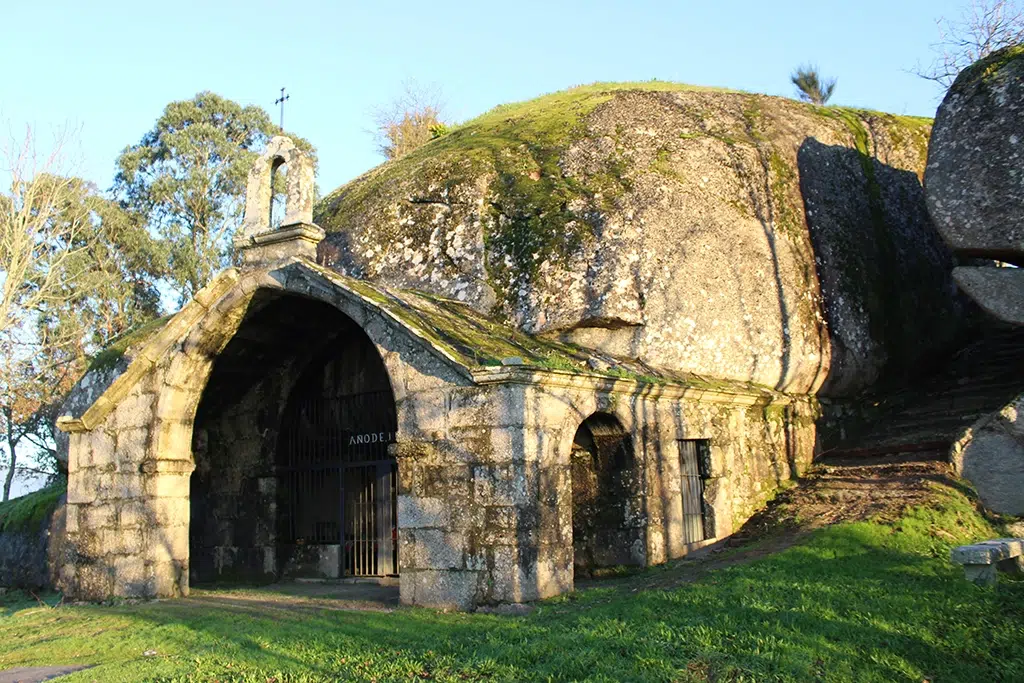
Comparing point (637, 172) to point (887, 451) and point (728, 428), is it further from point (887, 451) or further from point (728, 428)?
point (887, 451)

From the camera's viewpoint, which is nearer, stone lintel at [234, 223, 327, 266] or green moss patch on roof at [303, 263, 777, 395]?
green moss patch on roof at [303, 263, 777, 395]

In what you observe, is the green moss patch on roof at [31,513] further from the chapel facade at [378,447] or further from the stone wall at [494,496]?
the stone wall at [494,496]

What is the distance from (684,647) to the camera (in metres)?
6.03

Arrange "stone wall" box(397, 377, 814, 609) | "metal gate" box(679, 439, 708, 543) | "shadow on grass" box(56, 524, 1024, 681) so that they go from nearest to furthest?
"shadow on grass" box(56, 524, 1024, 681)
"stone wall" box(397, 377, 814, 609)
"metal gate" box(679, 439, 708, 543)

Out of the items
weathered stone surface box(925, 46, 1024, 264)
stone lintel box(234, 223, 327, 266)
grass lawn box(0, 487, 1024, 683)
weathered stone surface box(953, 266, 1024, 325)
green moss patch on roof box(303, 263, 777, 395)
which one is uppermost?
weathered stone surface box(925, 46, 1024, 264)

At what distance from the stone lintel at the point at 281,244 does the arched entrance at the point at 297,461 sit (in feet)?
4.37

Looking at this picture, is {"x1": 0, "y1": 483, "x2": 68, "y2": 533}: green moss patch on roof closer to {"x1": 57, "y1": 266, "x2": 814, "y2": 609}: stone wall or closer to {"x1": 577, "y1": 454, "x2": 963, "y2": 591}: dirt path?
{"x1": 57, "y1": 266, "x2": 814, "y2": 609}: stone wall

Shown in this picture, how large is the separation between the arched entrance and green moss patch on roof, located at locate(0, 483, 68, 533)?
8.53 feet

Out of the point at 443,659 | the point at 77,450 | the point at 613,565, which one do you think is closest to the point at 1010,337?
the point at 613,565

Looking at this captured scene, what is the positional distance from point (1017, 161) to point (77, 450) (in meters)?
11.3

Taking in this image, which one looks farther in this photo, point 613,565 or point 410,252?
point 410,252

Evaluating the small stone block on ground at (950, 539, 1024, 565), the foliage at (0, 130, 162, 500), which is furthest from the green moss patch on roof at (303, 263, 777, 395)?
the foliage at (0, 130, 162, 500)

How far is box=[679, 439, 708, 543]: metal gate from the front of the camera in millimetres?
10492

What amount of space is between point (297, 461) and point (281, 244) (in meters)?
3.44
